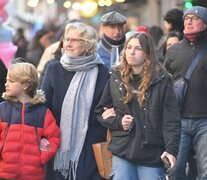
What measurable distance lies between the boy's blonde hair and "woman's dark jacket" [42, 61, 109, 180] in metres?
0.32

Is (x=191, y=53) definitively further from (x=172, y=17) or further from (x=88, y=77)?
(x=172, y=17)

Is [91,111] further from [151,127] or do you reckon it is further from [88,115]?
[151,127]

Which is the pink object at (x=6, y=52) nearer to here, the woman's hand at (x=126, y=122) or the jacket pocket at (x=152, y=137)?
the woman's hand at (x=126, y=122)

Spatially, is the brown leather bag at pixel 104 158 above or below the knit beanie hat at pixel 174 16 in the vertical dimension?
below

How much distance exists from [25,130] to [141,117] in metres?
1.02

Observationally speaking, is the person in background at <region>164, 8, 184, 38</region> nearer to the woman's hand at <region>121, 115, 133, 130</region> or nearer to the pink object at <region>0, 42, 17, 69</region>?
the pink object at <region>0, 42, 17, 69</region>

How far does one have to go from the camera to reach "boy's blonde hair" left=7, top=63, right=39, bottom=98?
7680mm


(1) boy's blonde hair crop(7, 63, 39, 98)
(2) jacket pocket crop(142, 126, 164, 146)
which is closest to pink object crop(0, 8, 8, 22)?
(1) boy's blonde hair crop(7, 63, 39, 98)

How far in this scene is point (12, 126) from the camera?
7.50 meters

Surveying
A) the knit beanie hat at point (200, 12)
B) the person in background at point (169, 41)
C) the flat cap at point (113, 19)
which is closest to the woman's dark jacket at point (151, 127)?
the knit beanie hat at point (200, 12)

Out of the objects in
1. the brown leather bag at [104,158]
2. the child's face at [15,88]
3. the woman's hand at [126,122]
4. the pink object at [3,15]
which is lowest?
the brown leather bag at [104,158]

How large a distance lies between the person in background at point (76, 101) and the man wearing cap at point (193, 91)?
1225mm

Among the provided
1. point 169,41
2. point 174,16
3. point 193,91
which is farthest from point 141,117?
point 174,16

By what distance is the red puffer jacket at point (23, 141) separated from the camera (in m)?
7.46
